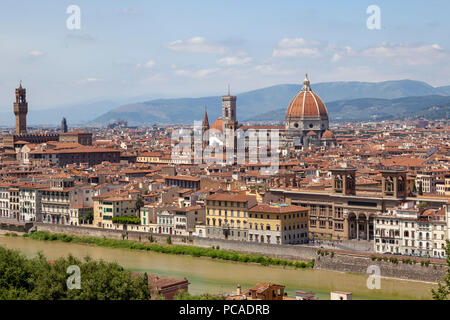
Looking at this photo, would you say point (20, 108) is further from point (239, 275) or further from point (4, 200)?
point (239, 275)

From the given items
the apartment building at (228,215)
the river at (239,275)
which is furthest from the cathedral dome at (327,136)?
the river at (239,275)

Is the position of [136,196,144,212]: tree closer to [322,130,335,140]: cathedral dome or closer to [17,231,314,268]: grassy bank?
[17,231,314,268]: grassy bank

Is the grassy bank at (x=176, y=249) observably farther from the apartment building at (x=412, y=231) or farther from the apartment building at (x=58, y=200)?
the apartment building at (x=412, y=231)

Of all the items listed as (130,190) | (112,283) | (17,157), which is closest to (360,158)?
(17,157)

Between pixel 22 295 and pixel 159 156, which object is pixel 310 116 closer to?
pixel 159 156

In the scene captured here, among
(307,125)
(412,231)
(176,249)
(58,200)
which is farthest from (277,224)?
(307,125)

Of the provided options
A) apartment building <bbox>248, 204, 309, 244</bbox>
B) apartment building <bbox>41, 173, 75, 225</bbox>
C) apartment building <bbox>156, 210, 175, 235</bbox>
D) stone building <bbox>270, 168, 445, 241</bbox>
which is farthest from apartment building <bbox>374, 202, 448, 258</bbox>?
apartment building <bbox>41, 173, 75, 225</bbox>
